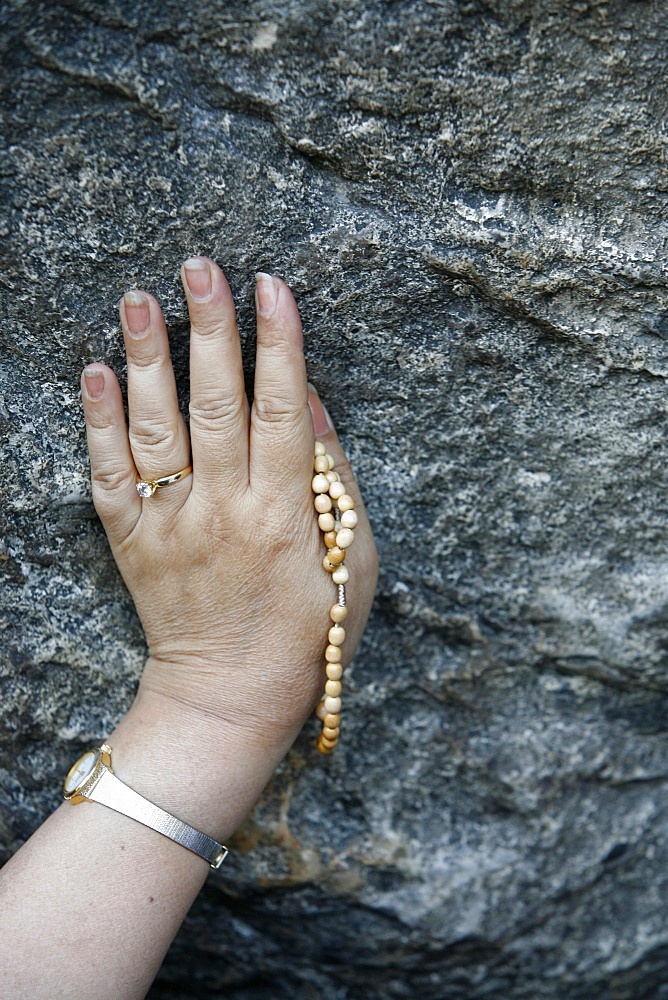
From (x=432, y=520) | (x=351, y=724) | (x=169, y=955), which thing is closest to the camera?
(x=432, y=520)

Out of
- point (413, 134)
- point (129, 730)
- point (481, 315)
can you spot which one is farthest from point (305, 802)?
point (413, 134)

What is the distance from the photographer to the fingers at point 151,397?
94 cm

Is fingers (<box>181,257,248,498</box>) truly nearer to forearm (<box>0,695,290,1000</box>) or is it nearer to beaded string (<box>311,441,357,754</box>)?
beaded string (<box>311,441,357,754</box>)

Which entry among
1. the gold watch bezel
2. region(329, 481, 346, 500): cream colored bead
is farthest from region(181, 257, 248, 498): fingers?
the gold watch bezel

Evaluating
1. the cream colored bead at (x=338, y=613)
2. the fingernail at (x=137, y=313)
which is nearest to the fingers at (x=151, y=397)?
the fingernail at (x=137, y=313)

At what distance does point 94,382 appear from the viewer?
98 centimetres

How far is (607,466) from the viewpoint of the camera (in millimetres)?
1156

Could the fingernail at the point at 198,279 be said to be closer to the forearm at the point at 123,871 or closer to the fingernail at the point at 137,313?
the fingernail at the point at 137,313

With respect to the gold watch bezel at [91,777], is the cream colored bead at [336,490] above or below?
above

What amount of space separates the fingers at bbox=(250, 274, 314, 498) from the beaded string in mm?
28

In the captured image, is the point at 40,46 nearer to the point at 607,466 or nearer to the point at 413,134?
the point at 413,134

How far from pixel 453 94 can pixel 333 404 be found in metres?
0.39

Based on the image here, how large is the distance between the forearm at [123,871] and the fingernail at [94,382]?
1.28 feet

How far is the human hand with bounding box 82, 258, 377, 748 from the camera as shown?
0.95 m
